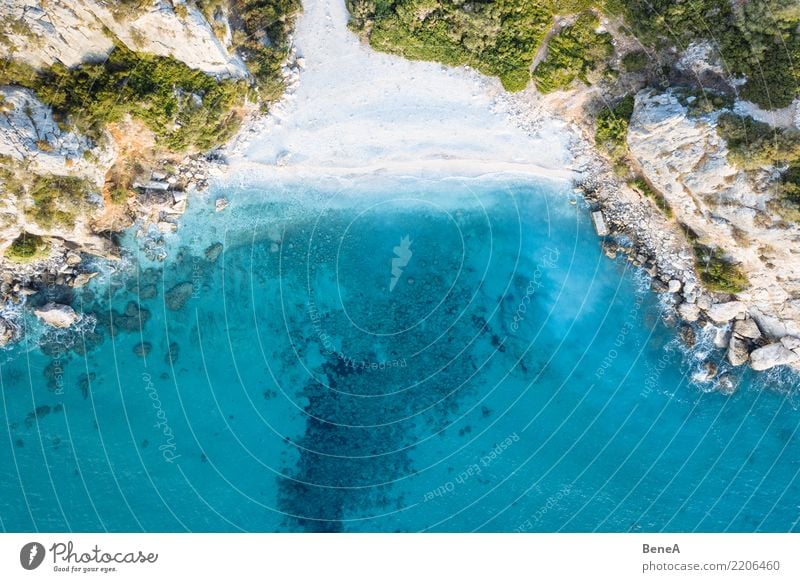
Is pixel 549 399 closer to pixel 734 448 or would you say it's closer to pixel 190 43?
pixel 734 448

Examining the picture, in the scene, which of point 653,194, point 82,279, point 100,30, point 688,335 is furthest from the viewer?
point 688,335

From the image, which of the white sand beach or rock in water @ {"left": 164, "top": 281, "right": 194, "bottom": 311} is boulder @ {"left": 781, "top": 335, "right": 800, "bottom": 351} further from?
rock in water @ {"left": 164, "top": 281, "right": 194, "bottom": 311}

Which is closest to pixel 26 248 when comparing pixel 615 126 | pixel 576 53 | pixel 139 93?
pixel 139 93

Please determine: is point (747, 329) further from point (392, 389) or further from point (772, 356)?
point (392, 389)

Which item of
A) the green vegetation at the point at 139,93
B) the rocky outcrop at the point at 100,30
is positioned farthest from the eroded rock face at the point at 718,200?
the rocky outcrop at the point at 100,30

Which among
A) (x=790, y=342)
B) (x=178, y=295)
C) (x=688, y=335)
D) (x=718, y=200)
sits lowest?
(x=790, y=342)

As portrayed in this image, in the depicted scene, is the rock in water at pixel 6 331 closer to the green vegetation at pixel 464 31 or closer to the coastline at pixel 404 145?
the coastline at pixel 404 145
